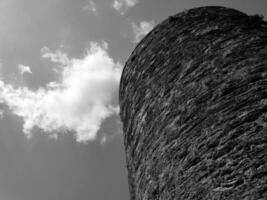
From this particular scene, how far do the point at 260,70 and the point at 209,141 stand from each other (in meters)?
1.04

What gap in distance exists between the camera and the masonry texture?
3539mm

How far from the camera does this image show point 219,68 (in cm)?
446

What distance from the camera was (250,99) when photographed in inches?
152

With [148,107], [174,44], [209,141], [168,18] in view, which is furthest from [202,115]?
[168,18]

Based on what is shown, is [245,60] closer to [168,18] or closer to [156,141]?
[156,141]

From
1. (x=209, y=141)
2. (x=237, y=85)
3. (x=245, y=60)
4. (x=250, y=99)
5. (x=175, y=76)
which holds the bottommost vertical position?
(x=209, y=141)

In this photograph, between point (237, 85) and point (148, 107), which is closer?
point (237, 85)

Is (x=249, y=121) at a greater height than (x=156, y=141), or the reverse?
(x=156, y=141)

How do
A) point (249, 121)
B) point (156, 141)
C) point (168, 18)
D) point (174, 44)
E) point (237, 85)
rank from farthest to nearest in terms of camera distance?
point (168, 18)
point (174, 44)
point (156, 141)
point (237, 85)
point (249, 121)

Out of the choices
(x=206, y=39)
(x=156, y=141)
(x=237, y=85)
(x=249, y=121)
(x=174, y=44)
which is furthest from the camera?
(x=174, y=44)

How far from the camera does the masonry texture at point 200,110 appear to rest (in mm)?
3539

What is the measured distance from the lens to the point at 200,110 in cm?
421

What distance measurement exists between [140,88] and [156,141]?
53.4 inches

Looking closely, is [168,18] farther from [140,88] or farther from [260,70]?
[260,70]
